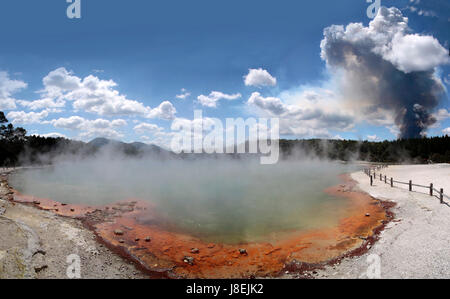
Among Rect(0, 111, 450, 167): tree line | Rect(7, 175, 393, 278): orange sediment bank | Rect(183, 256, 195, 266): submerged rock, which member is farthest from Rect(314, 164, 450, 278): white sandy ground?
Rect(0, 111, 450, 167): tree line

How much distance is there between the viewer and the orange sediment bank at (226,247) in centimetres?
820

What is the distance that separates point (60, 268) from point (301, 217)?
12.0 metres

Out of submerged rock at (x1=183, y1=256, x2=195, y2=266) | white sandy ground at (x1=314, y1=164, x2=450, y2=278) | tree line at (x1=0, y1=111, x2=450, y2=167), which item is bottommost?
submerged rock at (x1=183, y1=256, x2=195, y2=266)

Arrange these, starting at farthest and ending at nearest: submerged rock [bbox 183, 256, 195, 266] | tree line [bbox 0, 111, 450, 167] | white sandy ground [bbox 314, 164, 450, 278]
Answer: tree line [bbox 0, 111, 450, 167]
submerged rock [bbox 183, 256, 195, 266]
white sandy ground [bbox 314, 164, 450, 278]

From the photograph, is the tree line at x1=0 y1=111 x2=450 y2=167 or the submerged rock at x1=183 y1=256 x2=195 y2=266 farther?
the tree line at x1=0 y1=111 x2=450 y2=167

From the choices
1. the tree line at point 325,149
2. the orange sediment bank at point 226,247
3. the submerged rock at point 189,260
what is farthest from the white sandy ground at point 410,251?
the tree line at point 325,149

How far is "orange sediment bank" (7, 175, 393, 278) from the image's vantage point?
8203mm

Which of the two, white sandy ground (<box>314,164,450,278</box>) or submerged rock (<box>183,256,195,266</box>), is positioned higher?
white sandy ground (<box>314,164,450,278</box>)

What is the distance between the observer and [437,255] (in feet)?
23.6

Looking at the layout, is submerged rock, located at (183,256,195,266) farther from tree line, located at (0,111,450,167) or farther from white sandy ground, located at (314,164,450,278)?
tree line, located at (0,111,450,167)

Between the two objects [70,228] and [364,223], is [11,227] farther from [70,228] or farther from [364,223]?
[364,223]

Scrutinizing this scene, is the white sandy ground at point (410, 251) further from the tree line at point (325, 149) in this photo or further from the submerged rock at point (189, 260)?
the tree line at point (325, 149)

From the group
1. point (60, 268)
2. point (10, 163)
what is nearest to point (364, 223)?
point (60, 268)

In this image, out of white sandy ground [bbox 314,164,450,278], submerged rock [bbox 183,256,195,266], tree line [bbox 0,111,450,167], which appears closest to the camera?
white sandy ground [bbox 314,164,450,278]
